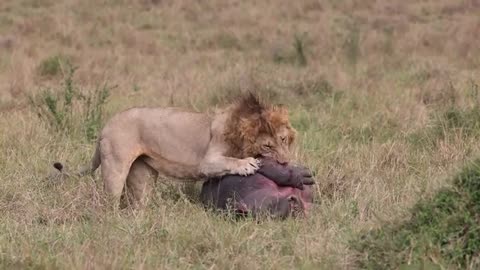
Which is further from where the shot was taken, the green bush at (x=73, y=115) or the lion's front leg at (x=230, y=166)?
the green bush at (x=73, y=115)

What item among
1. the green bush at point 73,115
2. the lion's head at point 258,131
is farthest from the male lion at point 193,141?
the green bush at point 73,115

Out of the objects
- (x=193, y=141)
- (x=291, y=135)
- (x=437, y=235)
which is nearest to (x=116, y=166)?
(x=193, y=141)

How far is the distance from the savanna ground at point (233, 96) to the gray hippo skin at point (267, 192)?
0.46 ft

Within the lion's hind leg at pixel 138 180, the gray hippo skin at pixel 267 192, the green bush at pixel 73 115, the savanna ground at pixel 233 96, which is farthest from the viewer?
the green bush at pixel 73 115

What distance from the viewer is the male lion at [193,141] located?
6.06 meters

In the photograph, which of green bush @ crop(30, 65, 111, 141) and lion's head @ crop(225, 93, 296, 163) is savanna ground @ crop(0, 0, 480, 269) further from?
lion's head @ crop(225, 93, 296, 163)

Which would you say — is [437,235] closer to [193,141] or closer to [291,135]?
[291,135]

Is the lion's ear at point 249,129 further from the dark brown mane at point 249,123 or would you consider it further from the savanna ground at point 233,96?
the savanna ground at point 233,96

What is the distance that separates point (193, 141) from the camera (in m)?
6.34

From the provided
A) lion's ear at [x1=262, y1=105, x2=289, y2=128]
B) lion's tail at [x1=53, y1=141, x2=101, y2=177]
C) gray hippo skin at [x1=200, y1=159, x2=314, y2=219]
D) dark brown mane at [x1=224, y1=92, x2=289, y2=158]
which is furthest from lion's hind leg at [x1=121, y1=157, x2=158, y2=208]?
lion's ear at [x1=262, y1=105, x2=289, y2=128]

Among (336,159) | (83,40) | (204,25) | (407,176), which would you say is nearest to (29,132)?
(336,159)

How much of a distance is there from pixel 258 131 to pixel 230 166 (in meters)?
0.31

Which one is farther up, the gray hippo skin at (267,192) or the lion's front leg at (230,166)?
the lion's front leg at (230,166)

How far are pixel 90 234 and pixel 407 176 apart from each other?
2725 mm
